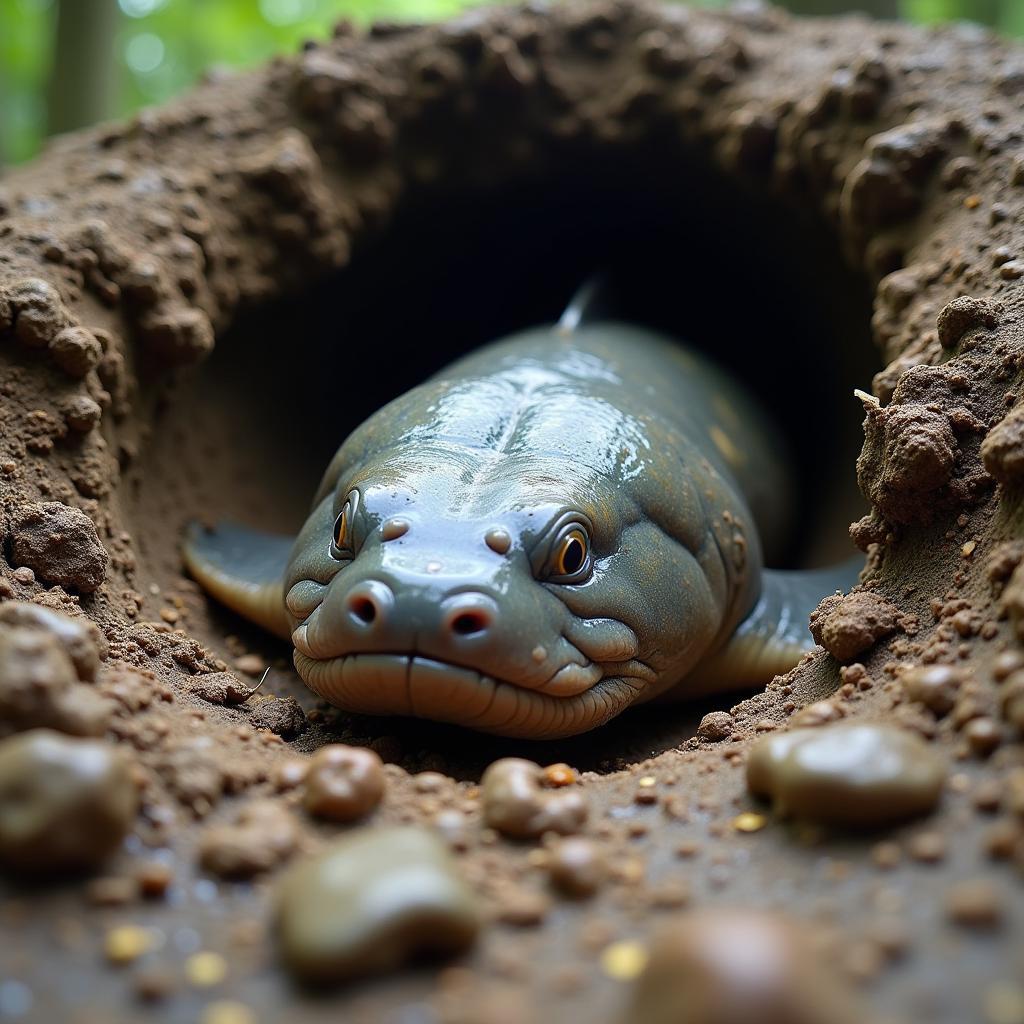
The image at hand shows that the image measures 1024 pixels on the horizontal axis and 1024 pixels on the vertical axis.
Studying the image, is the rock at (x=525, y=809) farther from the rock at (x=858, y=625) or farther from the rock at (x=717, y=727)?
the rock at (x=858, y=625)

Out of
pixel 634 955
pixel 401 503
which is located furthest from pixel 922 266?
pixel 634 955

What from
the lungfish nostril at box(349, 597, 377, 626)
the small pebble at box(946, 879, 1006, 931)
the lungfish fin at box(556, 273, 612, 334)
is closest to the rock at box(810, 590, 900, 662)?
the small pebble at box(946, 879, 1006, 931)

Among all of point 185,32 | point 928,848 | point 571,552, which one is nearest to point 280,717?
point 571,552

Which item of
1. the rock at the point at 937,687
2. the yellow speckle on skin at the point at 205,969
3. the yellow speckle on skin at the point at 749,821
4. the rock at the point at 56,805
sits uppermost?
the rock at the point at 937,687

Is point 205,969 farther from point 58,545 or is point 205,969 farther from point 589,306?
point 589,306

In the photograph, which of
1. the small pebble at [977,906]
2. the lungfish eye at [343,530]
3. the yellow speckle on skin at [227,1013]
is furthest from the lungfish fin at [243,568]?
the small pebble at [977,906]

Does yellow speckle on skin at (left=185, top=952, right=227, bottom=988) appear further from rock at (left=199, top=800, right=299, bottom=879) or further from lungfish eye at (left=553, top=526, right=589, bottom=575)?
lungfish eye at (left=553, top=526, right=589, bottom=575)
